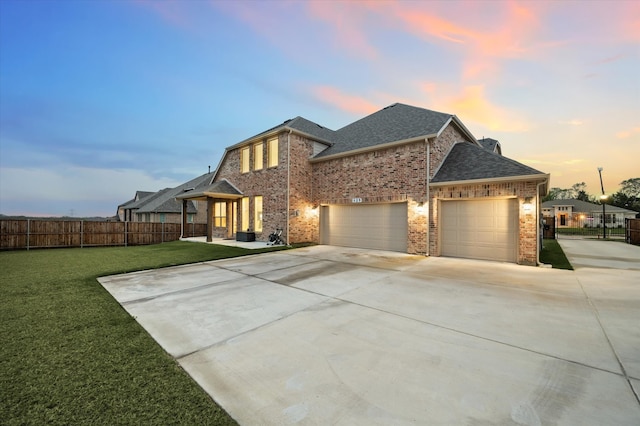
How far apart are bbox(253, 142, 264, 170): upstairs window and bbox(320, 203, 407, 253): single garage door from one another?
507cm

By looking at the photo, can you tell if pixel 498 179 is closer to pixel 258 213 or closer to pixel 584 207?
pixel 258 213

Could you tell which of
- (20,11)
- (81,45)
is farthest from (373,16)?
(81,45)

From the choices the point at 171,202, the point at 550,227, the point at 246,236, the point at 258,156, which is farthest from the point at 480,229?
the point at 171,202

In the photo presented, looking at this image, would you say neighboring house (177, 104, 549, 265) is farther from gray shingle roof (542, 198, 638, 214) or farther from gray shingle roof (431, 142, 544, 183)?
gray shingle roof (542, 198, 638, 214)

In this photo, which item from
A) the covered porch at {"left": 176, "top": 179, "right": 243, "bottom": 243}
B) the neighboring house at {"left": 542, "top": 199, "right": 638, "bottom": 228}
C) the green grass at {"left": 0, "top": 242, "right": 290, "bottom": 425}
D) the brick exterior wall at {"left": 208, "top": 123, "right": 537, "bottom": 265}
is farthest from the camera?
the neighboring house at {"left": 542, "top": 199, "right": 638, "bottom": 228}

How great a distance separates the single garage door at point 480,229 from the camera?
30.2 feet

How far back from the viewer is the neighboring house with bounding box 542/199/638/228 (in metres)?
37.6

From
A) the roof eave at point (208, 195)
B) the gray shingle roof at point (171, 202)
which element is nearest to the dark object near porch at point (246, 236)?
the roof eave at point (208, 195)

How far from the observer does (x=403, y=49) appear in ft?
41.3

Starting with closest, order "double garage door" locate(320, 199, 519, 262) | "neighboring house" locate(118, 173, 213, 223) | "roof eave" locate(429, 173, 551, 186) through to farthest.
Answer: "roof eave" locate(429, 173, 551, 186) → "double garage door" locate(320, 199, 519, 262) → "neighboring house" locate(118, 173, 213, 223)

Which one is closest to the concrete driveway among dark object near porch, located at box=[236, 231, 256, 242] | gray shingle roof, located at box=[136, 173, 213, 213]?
dark object near porch, located at box=[236, 231, 256, 242]

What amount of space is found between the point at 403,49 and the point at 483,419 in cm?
1502

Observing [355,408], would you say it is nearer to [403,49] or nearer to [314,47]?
[403,49]

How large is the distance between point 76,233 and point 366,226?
56.7 feet
